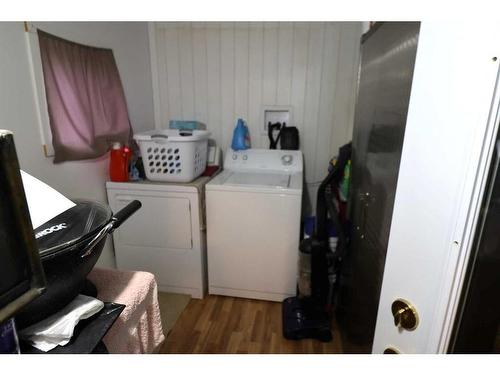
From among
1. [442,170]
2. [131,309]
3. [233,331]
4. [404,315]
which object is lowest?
[233,331]

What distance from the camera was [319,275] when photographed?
203 centimetres

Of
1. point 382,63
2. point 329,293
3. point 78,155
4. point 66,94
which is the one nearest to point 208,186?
point 78,155

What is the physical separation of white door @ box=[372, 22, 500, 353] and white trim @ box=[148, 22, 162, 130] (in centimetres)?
256

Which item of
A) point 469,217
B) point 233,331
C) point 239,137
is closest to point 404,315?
point 469,217

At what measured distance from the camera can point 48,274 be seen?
65cm

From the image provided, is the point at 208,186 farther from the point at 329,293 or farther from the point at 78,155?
the point at 329,293

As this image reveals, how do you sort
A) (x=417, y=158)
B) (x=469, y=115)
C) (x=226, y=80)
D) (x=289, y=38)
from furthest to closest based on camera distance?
(x=226, y=80), (x=289, y=38), (x=417, y=158), (x=469, y=115)

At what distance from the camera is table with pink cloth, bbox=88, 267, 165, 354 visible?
32.8 inches

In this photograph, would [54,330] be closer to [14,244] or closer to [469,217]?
[14,244]

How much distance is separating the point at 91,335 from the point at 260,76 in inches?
93.6

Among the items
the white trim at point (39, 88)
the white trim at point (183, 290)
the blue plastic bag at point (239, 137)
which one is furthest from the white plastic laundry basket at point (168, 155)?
the white trim at point (183, 290)

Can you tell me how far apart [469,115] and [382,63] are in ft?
2.88

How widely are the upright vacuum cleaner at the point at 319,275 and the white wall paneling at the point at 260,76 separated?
64 cm

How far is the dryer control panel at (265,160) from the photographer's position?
2.54m
